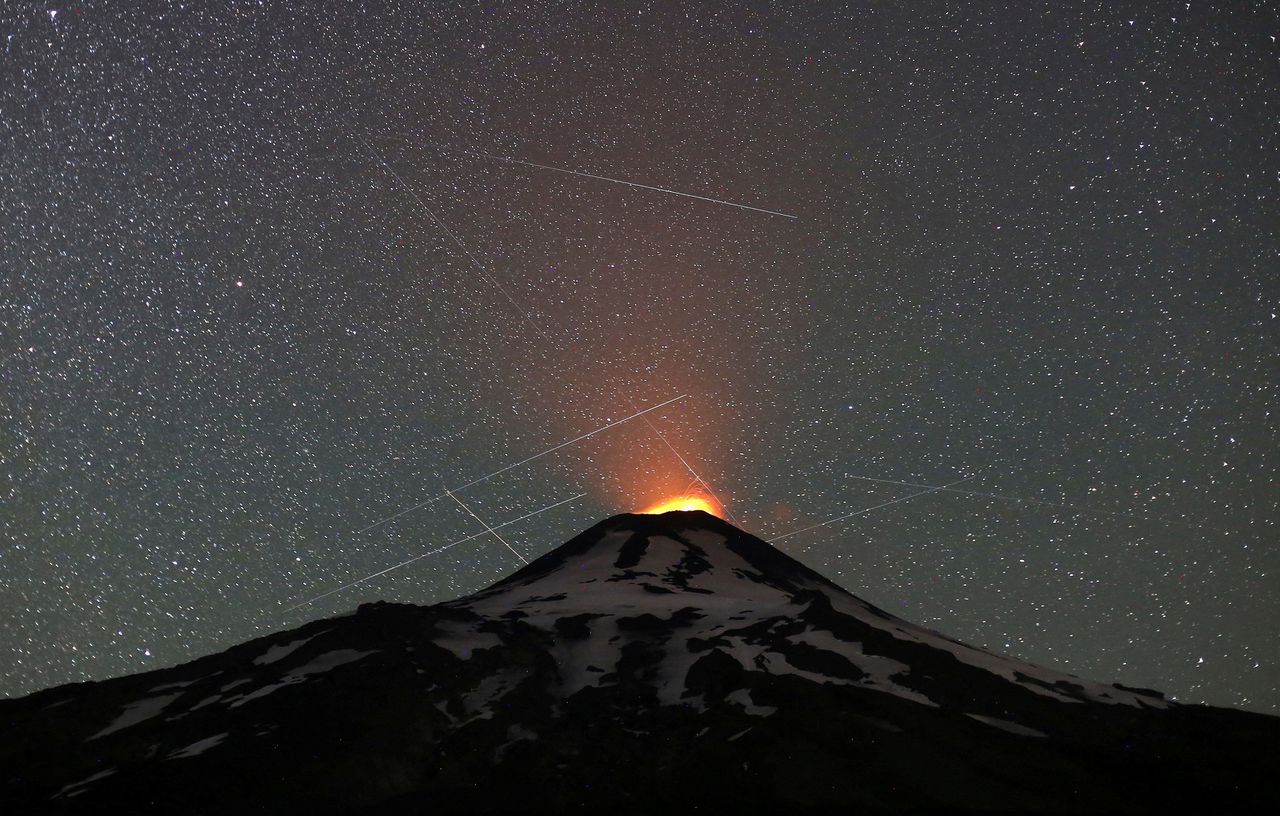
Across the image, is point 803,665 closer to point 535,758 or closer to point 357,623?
point 535,758

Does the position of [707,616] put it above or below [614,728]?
above

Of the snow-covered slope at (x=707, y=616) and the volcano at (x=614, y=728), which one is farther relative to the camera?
the snow-covered slope at (x=707, y=616)

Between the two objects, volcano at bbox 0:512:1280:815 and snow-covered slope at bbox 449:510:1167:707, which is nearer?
volcano at bbox 0:512:1280:815

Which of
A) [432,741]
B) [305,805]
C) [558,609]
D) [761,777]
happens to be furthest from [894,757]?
[558,609]

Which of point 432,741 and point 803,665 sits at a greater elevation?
point 803,665

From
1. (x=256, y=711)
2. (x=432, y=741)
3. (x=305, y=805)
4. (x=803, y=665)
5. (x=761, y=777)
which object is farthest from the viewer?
(x=803, y=665)

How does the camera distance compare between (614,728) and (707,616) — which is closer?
(614,728)

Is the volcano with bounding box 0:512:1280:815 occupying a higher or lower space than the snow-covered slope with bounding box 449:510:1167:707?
lower

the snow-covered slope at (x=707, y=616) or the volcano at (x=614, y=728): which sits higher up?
the snow-covered slope at (x=707, y=616)
